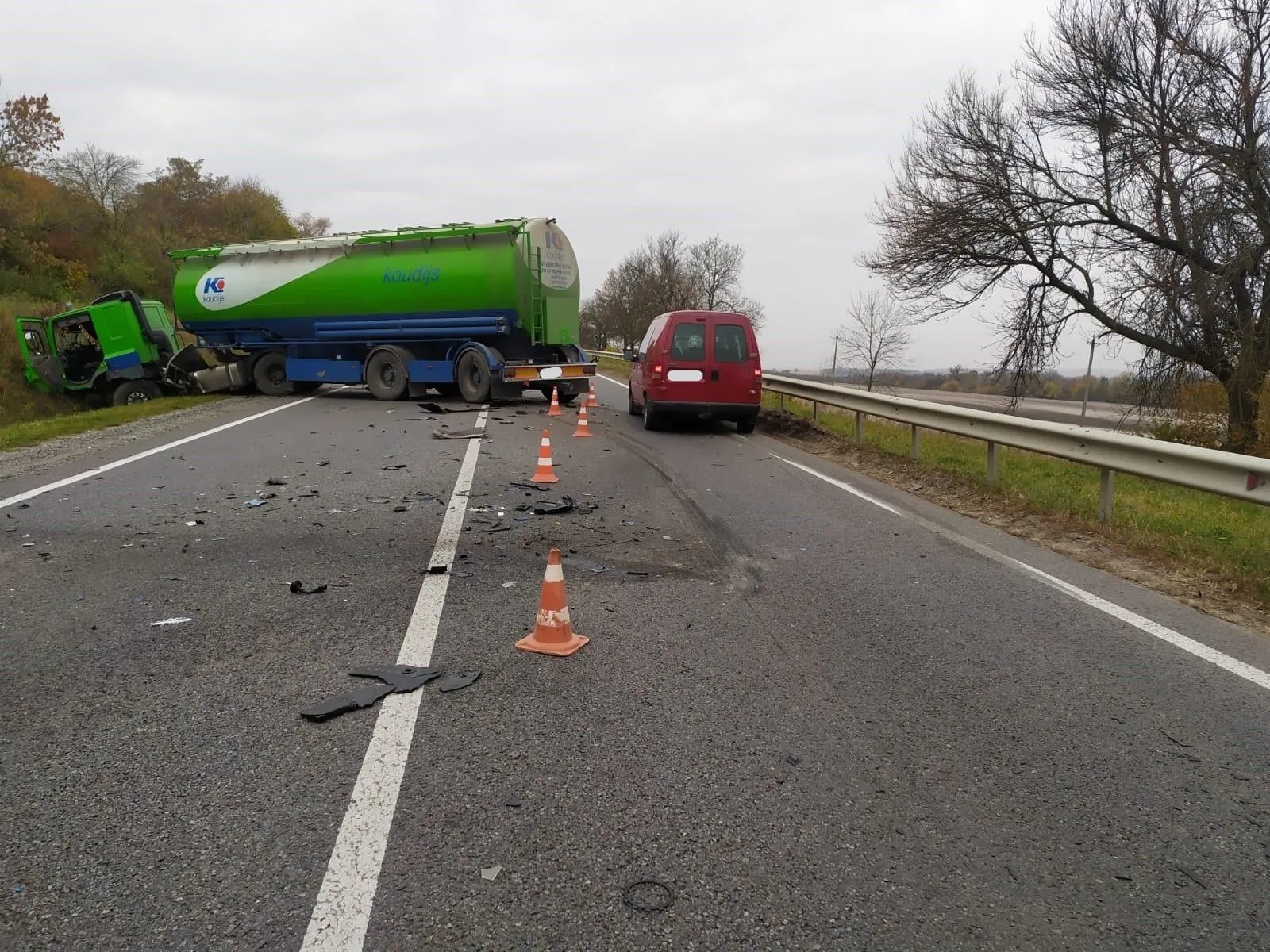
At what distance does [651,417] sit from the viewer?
14219 millimetres

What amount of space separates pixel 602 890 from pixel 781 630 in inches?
96.7

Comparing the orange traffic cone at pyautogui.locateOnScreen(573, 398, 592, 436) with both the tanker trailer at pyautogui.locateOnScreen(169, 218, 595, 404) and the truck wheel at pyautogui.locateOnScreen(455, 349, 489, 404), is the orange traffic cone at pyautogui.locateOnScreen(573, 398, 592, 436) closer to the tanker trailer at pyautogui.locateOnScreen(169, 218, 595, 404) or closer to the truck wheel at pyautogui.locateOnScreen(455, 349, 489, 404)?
the tanker trailer at pyautogui.locateOnScreen(169, 218, 595, 404)

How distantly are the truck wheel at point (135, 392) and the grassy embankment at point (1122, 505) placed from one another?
15.4 metres

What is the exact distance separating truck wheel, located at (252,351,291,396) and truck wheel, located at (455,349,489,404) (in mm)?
5540

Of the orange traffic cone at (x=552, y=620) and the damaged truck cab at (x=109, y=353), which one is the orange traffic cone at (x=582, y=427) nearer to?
the orange traffic cone at (x=552, y=620)

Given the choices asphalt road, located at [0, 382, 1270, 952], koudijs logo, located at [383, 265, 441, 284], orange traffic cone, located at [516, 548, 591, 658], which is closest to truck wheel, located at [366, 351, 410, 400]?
koudijs logo, located at [383, 265, 441, 284]

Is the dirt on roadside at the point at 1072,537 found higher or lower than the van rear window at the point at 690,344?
lower

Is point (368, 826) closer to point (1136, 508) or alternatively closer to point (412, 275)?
point (1136, 508)

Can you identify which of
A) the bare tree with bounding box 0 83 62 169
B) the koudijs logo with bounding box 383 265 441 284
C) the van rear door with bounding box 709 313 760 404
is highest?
the bare tree with bounding box 0 83 62 169

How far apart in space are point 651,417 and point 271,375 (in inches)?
463

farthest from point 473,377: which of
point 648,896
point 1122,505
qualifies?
point 648,896

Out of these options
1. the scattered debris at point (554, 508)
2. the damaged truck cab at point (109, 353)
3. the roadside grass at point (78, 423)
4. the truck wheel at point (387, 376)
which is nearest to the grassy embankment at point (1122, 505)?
the scattered debris at point (554, 508)

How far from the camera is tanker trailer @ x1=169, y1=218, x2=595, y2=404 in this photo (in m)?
17.5

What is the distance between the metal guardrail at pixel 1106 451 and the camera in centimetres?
629
